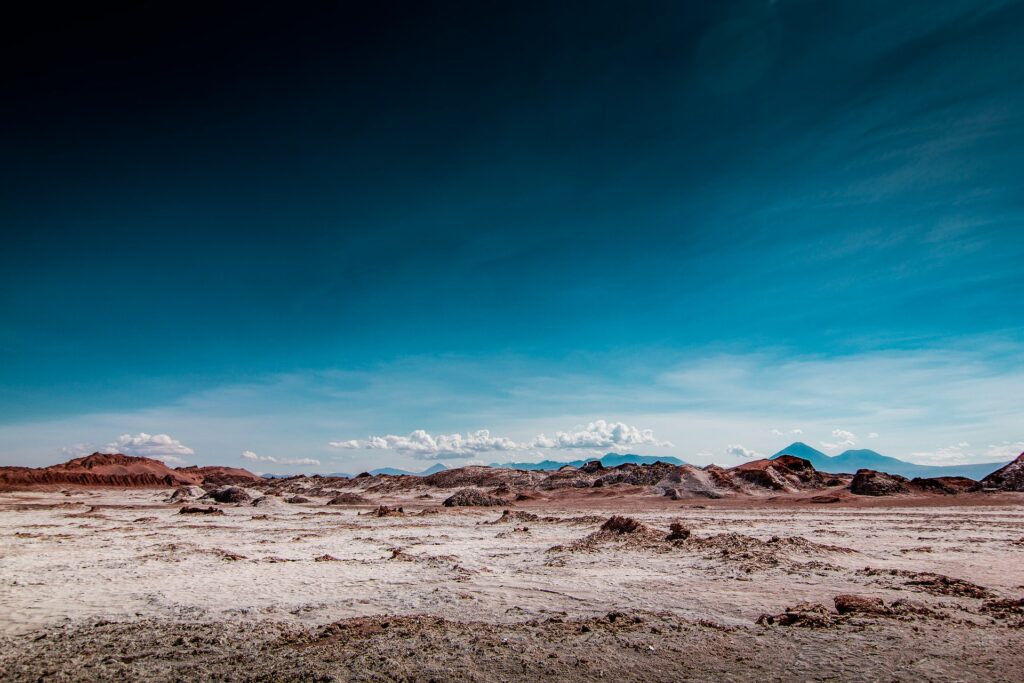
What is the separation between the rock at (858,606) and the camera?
28.7 ft

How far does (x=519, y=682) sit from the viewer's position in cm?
638

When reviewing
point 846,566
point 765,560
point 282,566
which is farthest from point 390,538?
point 846,566

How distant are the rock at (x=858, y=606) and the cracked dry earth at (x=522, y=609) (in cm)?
5

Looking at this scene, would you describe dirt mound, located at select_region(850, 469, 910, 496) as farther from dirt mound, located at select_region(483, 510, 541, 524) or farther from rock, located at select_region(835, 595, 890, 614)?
rock, located at select_region(835, 595, 890, 614)

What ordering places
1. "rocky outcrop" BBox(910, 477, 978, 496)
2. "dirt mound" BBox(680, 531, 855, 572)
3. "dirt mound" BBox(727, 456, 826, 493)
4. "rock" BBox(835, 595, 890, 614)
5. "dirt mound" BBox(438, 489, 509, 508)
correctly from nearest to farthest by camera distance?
1. "rock" BBox(835, 595, 890, 614)
2. "dirt mound" BBox(680, 531, 855, 572)
3. "dirt mound" BBox(438, 489, 509, 508)
4. "rocky outcrop" BBox(910, 477, 978, 496)
5. "dirt mound" BBox(727, 456, 826, 493)

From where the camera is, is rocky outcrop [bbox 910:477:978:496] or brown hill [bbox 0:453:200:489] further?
brown hill [bbox 0:453:200:489]

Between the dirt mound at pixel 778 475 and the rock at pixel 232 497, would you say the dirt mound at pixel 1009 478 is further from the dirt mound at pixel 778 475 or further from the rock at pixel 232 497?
the rock at pixel 232 497

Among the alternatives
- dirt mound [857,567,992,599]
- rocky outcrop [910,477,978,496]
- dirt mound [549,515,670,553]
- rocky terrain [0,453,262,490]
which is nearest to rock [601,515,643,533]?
dirt mound [549,515,670,553]

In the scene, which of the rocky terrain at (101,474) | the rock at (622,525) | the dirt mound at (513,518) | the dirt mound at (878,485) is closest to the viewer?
the rock at (622,525)

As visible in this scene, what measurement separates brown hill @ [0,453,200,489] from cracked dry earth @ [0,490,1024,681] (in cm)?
10337

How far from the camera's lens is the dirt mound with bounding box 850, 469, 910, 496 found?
148ft

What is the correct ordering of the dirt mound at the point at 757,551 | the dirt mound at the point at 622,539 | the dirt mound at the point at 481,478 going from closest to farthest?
1. the dirt mound at the point at 757,551
2. the dirt mound at the point at 622,539
3. the dirt mound at the point at 481,478

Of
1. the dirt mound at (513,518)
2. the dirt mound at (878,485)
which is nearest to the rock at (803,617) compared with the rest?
the dirt mound at (513,518)

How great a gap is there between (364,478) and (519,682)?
3639 inches
